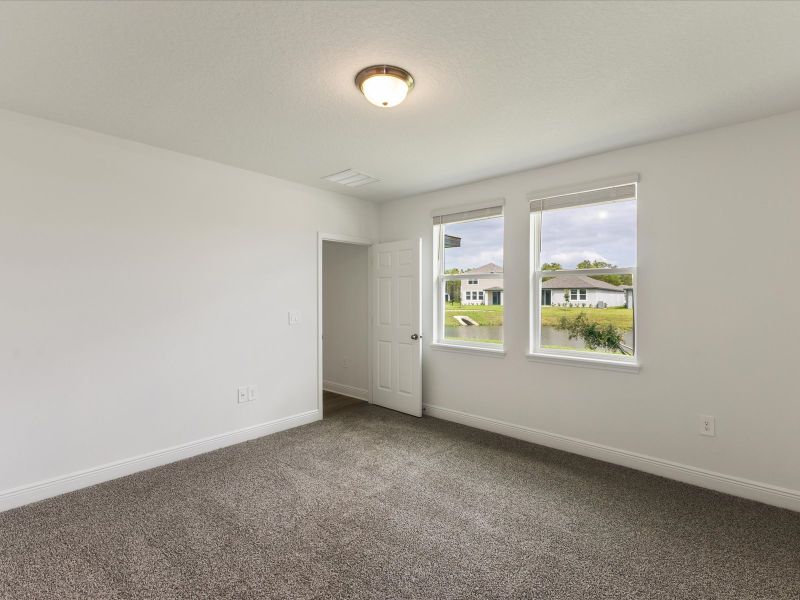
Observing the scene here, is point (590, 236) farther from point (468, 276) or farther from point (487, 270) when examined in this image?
point (468, 276)

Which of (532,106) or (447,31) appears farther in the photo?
(532,106)

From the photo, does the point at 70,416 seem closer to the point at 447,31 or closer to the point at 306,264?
the point at 306,264

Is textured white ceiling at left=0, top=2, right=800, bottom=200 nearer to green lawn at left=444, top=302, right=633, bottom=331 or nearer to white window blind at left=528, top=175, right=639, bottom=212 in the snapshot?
white window blind at left=528, top=175, right=639, bottom=212

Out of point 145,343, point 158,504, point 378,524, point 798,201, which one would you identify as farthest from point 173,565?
point 798,201

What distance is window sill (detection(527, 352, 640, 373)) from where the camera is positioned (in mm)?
3166

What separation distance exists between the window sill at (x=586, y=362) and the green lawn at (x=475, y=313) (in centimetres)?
53

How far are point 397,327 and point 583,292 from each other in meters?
2.03

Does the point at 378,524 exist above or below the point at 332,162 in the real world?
below

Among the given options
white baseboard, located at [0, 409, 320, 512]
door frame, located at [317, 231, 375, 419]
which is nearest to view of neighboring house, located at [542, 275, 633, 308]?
door frame, located at [317, 231, 375, 419]

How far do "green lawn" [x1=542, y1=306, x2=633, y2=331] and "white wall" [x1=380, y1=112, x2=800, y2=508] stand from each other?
15cm

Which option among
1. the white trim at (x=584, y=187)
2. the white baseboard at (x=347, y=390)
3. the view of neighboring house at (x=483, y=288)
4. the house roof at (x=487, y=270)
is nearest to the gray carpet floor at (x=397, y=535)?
the view of neighboring house at (x=483, y=288)

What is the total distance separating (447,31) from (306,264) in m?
2.85

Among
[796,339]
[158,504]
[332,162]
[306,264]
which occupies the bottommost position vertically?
[158,504]

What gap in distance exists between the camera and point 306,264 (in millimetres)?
4238
